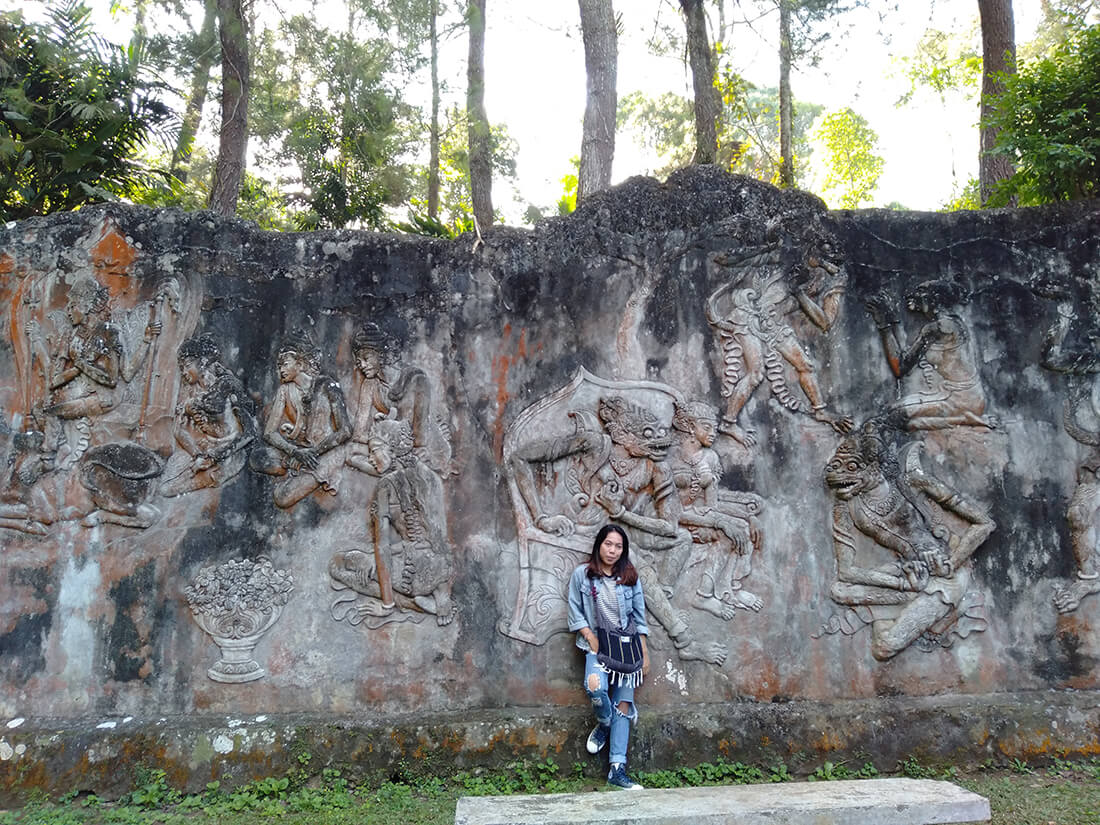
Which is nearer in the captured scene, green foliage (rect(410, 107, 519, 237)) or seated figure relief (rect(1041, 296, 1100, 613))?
seated figure relief (rect(1041, 296, 1100, 613))

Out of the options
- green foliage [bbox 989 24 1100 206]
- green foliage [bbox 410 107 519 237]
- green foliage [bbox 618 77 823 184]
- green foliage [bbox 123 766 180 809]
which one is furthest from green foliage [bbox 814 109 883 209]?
green foliage [bbox 123 766 180 809]

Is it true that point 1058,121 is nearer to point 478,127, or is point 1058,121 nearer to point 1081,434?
point 1081,434

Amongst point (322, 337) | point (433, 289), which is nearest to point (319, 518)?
point (322, 337)

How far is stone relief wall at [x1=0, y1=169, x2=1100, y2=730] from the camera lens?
591cm

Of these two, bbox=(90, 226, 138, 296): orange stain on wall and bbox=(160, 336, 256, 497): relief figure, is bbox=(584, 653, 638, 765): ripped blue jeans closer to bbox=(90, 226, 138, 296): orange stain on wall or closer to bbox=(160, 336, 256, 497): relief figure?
bbox=(160, 336, 256, 497): relief figure

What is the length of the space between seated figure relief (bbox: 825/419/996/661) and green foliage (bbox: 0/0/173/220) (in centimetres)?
776

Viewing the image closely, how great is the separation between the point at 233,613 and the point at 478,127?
8671 millimetres

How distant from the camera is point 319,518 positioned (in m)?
6.04

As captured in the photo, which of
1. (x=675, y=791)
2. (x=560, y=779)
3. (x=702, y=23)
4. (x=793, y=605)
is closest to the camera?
(x=675, y=791)

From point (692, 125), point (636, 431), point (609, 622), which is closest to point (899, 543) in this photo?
point (636, 431)

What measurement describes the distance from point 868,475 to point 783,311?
4.21ft

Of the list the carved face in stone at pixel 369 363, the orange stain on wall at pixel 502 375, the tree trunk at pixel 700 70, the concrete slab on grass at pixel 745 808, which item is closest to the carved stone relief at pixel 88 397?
the carved face in stone at pixel 369 363

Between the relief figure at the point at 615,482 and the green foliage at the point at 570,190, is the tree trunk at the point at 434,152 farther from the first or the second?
the relief figure at the point at 615,482

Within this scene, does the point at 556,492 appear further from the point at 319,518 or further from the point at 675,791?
the point at 675,791
